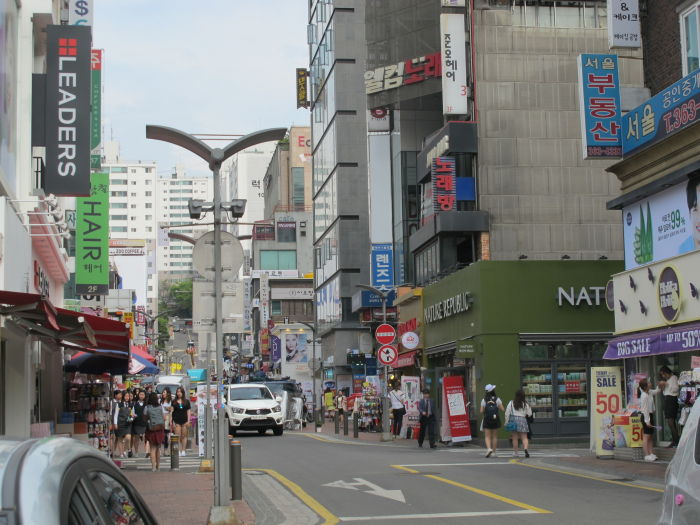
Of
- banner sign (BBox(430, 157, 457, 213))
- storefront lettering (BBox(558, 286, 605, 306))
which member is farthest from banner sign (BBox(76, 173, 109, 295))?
storefront lettering (BBox(558, 286, 605, 306))

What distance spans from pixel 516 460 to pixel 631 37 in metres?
11.1

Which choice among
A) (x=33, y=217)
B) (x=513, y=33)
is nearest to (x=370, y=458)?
(x=33, y=217)

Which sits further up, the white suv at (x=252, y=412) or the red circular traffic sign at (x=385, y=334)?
the red circular traffic sign at (x=385, y=334)

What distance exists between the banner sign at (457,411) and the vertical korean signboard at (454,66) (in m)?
9.71

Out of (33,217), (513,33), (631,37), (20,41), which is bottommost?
(33,217)

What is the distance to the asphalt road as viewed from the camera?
11906 mm

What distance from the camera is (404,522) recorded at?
11438 mm

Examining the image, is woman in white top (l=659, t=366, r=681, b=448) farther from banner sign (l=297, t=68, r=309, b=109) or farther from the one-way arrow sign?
banner sign (l=297, t=68, r=309, b=109)

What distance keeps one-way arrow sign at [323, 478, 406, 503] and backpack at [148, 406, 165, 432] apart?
5535 millimetres

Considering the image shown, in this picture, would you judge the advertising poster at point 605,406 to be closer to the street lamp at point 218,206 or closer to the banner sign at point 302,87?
the street lamp at point 218,206

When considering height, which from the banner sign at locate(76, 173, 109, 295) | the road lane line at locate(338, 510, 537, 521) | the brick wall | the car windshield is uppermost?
the brick wall

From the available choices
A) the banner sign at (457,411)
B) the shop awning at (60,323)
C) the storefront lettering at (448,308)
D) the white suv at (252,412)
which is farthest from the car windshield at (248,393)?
the shop awning at (60,323)

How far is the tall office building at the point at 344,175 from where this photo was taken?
2311 inches

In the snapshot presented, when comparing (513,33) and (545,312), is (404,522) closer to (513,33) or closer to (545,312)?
(545,312)
